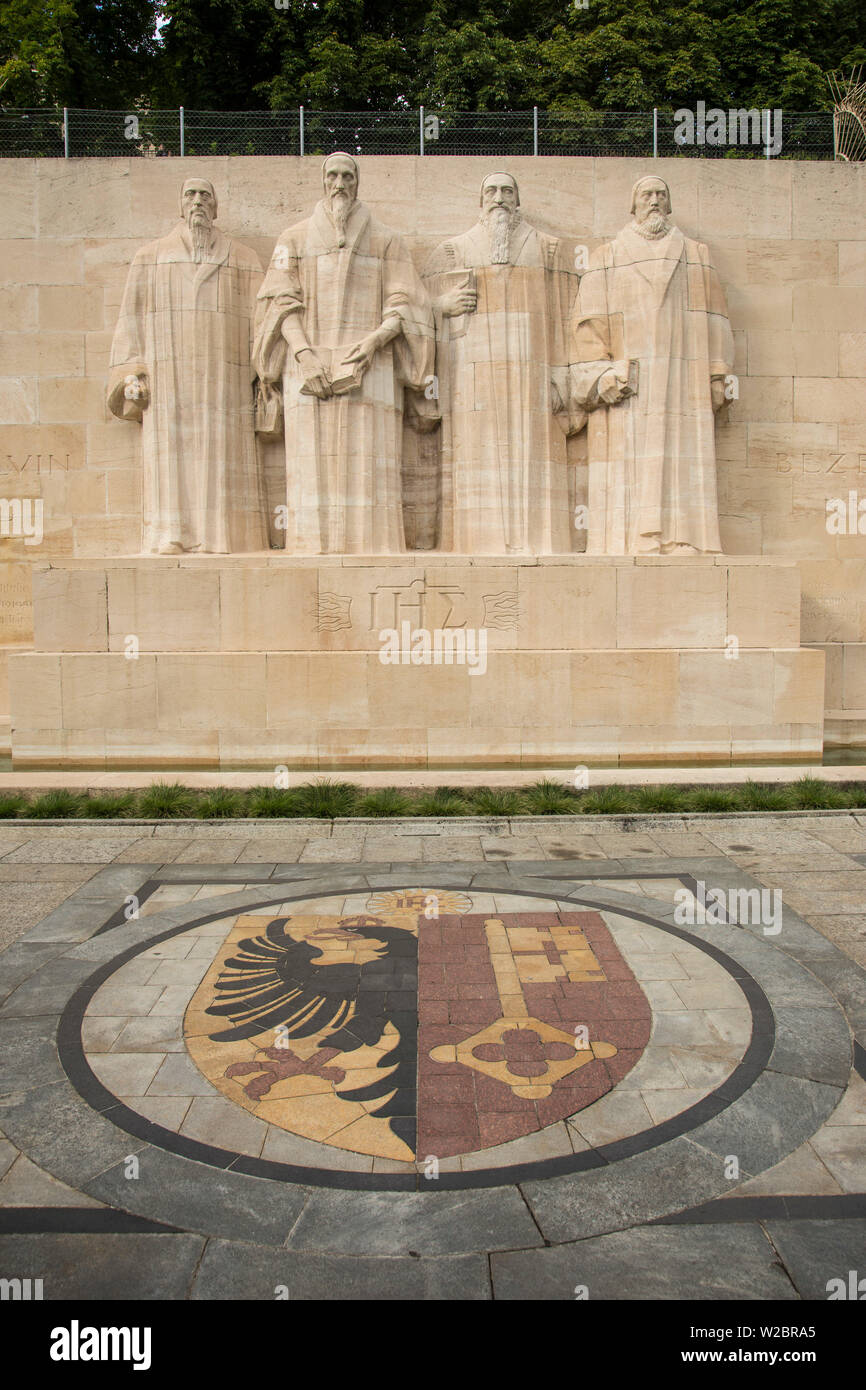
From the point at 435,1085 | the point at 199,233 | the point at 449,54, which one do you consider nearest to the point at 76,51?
the point at 449,54

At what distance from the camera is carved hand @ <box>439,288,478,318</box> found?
43.6ft

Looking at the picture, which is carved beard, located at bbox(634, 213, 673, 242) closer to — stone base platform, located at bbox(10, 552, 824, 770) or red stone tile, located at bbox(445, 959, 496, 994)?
stone base platform, located at bbox(10, 552, 824, 770)

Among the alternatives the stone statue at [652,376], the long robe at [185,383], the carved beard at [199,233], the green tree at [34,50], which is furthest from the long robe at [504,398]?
the green tree at [34,50]

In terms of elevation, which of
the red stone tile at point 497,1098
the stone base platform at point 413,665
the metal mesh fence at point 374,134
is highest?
the metal mesh fence at point 374,134

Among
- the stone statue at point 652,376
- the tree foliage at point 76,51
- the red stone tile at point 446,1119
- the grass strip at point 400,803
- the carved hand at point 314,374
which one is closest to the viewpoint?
the red stone tile at point 446,1119

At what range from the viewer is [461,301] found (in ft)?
43.6

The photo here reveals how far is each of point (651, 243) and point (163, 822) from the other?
33.1 feet

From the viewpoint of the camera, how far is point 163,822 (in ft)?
29.2

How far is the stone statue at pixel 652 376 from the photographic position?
13.1 metres

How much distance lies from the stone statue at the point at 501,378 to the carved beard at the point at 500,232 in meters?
0.01

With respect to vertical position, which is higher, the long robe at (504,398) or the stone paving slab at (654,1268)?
the long robe at (504,398)

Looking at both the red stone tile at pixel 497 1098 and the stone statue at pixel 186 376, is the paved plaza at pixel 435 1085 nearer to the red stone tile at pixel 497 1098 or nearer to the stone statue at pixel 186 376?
the red stone tile at pixel 497 1098

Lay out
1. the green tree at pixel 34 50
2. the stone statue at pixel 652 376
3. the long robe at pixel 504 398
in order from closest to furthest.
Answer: the stone statue at pixel 652 376 < the long robe at pixel 504 398 < the green tree at pixel 34 50

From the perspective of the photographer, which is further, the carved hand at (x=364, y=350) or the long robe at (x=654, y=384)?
the long robe at (x=654, y=384)
